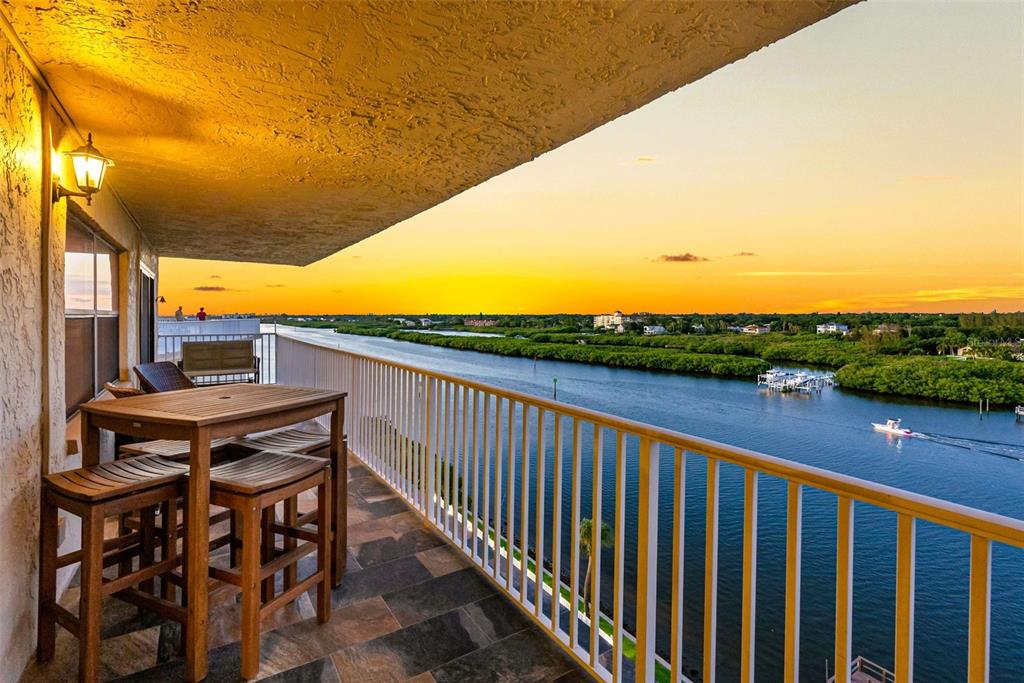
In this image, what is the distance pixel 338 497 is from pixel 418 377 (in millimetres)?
954

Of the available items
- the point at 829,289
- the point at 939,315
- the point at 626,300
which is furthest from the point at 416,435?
the point at 626,300

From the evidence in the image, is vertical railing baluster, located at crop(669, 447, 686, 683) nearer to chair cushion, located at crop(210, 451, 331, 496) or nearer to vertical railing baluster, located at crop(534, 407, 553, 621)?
vertical railing baluster, located at crop(534, 407, 553, 621)

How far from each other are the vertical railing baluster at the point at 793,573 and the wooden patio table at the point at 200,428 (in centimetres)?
197

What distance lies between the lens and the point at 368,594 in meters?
2.28

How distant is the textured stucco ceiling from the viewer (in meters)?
1.51

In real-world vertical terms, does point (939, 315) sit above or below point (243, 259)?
below

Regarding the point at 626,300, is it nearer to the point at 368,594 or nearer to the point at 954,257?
the point at 954,257

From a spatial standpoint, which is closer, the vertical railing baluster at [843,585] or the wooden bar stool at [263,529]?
the vertical railing baluster at [843,585]

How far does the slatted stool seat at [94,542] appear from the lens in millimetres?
1625

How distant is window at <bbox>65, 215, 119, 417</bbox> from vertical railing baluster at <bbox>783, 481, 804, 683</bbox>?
370 centimetres

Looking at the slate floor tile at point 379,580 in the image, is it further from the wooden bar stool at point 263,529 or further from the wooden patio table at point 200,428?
the wooden bar stool at point 263,529

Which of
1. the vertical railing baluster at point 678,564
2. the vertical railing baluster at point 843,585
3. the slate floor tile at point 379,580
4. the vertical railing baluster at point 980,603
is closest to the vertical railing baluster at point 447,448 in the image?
the slate floor tile at point 379,580

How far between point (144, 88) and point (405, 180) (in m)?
1.59

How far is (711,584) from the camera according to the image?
1.33 metres
